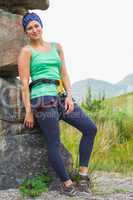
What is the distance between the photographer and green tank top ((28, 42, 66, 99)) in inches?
220

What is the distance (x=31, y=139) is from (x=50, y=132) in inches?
A: 16.0

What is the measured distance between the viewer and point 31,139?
19.3ft

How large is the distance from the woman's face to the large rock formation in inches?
16.0

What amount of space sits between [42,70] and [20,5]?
3.79 feet

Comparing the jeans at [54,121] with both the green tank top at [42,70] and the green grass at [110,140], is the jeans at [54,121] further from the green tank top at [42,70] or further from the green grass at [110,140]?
the green grass at [110,140]

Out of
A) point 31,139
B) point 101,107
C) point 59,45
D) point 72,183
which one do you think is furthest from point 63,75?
point 101,107

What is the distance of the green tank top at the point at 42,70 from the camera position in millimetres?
5594

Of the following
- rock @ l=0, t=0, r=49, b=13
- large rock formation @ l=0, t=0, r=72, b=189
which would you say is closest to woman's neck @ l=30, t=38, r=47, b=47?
large rock formation @ l=0, t=0, r=72, b=189

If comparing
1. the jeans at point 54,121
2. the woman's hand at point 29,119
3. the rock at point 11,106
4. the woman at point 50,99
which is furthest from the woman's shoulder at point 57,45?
the woman's hand at point 29,119

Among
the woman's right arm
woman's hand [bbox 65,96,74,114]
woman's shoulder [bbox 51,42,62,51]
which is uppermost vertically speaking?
woman's shoulder [bbox 51,42,62,51]

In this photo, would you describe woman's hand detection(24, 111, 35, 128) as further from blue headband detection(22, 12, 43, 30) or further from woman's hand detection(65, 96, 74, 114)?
blue headband detection(22, 12, 43, 30)

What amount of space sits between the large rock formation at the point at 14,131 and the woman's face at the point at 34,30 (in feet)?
1.33

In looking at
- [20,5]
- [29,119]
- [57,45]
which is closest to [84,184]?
[29,119]

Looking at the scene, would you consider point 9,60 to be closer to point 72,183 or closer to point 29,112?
point 29,112
